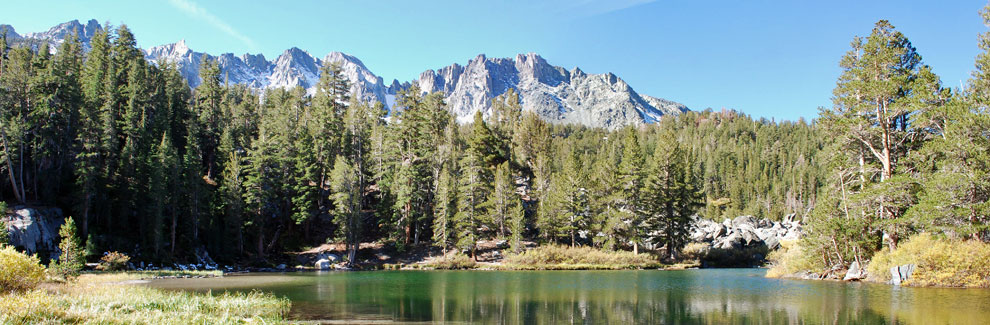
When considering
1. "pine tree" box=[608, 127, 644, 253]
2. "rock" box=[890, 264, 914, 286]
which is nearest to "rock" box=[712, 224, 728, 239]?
"pine tree" box=[608, 127, 644, 253]

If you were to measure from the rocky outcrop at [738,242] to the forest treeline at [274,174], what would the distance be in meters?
4.99

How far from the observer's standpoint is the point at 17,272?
56.5ft

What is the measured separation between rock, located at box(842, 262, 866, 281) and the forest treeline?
42.8 ft

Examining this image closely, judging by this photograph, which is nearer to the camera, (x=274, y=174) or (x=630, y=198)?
(x=630, y=198)

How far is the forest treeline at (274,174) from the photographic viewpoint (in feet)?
150

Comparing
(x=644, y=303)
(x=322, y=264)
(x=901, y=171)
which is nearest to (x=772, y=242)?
(x=901, y=171)

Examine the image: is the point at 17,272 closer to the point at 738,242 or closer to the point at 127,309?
the point at 127,309

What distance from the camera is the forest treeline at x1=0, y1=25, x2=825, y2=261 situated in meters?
45.8

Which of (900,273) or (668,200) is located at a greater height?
(668,200)

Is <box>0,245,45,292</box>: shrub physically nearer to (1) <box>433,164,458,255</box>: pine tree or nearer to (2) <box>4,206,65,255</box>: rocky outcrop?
(2) <box>4,206,65,255</box>: rocky outcrop

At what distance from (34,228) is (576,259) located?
46653 mm

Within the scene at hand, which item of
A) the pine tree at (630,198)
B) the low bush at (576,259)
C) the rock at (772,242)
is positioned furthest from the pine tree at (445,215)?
the rock at (772,242)

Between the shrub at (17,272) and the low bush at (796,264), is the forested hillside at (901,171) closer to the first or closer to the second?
the low bush at (796,264)

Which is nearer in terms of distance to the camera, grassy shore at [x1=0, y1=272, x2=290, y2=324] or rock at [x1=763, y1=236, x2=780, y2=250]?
grassy shore at [x1=0, y1=272, x2=290, y2=324]
